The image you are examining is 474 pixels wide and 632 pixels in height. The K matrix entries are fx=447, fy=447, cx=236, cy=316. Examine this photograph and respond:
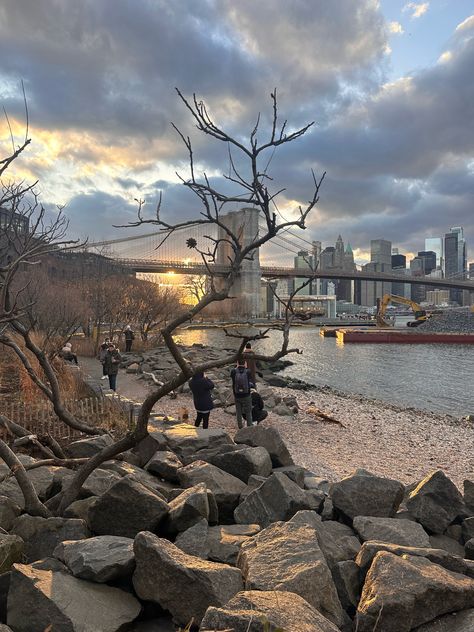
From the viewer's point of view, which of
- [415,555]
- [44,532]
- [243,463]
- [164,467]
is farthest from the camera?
[243,463]

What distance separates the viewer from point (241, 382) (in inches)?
365

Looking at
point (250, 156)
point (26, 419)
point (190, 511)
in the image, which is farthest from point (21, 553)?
point (26, 419)

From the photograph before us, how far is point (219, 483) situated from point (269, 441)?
218 centimetres

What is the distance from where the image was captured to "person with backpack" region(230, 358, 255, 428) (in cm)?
925

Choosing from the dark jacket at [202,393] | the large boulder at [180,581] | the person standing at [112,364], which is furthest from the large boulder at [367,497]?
the person standing at [112,364]

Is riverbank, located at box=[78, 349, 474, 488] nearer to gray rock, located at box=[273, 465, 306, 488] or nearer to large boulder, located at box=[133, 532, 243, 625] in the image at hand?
gray rock, located at box=[273, 465, 306, 488]

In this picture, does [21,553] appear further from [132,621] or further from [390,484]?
[390,484]

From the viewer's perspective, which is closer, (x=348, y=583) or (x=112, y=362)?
(x=348, y=583)

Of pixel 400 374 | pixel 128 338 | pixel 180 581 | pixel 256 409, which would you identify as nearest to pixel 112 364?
pixel 256 409

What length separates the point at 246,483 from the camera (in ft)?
17.7

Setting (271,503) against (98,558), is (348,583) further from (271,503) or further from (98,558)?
(98,558)

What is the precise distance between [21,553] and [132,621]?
1.03 m

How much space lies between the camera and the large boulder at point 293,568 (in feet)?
9.36

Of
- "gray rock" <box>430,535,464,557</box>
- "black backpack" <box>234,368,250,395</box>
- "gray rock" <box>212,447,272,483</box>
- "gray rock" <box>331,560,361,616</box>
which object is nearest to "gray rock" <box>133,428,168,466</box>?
"gray rock" <box>212,447,272,483</box>
